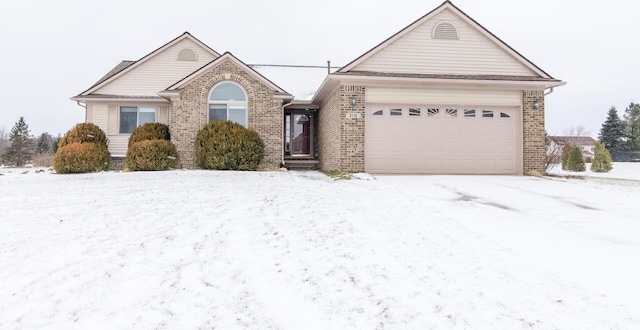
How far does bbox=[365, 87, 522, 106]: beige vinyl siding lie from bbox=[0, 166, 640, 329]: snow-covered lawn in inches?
234

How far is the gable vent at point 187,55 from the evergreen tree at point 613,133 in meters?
41.7

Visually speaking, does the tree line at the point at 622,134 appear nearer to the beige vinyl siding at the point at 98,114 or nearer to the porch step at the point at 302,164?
the porch step at the point at 302,164

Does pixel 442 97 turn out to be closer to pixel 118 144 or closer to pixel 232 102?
pixel 232 102

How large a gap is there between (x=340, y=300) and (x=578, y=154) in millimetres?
21840

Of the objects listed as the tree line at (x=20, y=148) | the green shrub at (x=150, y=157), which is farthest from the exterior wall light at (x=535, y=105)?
the tree line at (x=20, y=148)

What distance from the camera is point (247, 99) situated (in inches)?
506

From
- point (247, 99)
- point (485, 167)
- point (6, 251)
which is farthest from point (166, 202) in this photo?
point (485, 167)

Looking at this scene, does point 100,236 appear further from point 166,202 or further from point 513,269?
point 513,269

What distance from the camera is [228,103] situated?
1281 cm

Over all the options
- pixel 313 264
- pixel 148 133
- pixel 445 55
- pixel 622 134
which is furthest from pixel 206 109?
pixel 622 134

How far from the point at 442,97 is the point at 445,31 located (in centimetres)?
246

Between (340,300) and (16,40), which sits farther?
(16,40)

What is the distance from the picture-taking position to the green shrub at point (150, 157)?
437 inches

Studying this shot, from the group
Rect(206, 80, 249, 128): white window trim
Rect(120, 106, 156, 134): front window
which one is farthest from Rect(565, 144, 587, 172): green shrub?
Rect(120, 106, 156, 134): front window
